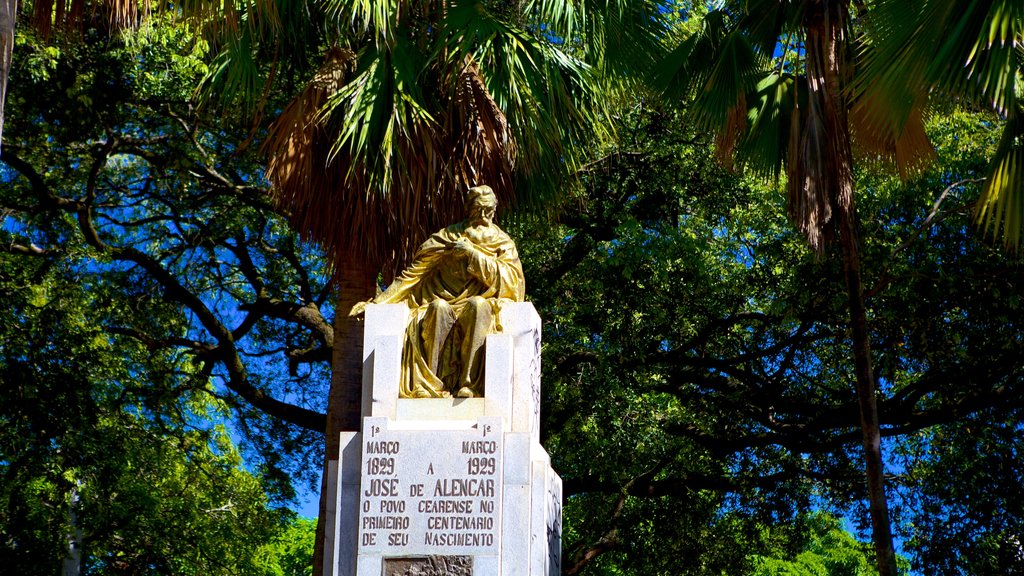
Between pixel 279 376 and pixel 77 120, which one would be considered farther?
pixel 279 376

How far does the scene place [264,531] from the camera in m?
18.4

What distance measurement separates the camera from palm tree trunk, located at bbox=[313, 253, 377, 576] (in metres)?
12.5

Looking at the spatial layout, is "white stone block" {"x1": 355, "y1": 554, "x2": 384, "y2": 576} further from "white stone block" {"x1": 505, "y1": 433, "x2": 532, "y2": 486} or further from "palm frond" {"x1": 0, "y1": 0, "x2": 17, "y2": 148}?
"palm frond" {"x1": 0, "y1": 0, "x2": 17, "y2": 148}

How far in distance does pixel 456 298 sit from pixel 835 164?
3815 millimetres

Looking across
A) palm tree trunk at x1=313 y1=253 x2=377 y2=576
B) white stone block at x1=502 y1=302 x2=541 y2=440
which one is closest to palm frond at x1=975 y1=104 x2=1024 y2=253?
white stone block at x1=502 y1=302 x2=541 y2=440

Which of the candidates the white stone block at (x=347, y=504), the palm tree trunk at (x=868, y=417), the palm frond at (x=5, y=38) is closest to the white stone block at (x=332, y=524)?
the white stone block at (x=347, y=504)

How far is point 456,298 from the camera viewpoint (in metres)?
10.6

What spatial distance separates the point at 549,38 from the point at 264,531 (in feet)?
26.9

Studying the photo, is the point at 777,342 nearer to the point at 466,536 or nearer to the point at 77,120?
the point at 466,536

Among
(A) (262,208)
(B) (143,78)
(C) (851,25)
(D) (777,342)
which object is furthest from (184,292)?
(C) (851,25)

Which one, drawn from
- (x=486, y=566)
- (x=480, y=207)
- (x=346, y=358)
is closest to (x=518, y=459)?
(x=486, y=566)

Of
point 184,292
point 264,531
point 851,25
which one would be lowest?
point 264,531

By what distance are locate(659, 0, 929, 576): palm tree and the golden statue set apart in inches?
114

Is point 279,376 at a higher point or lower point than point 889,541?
higher
